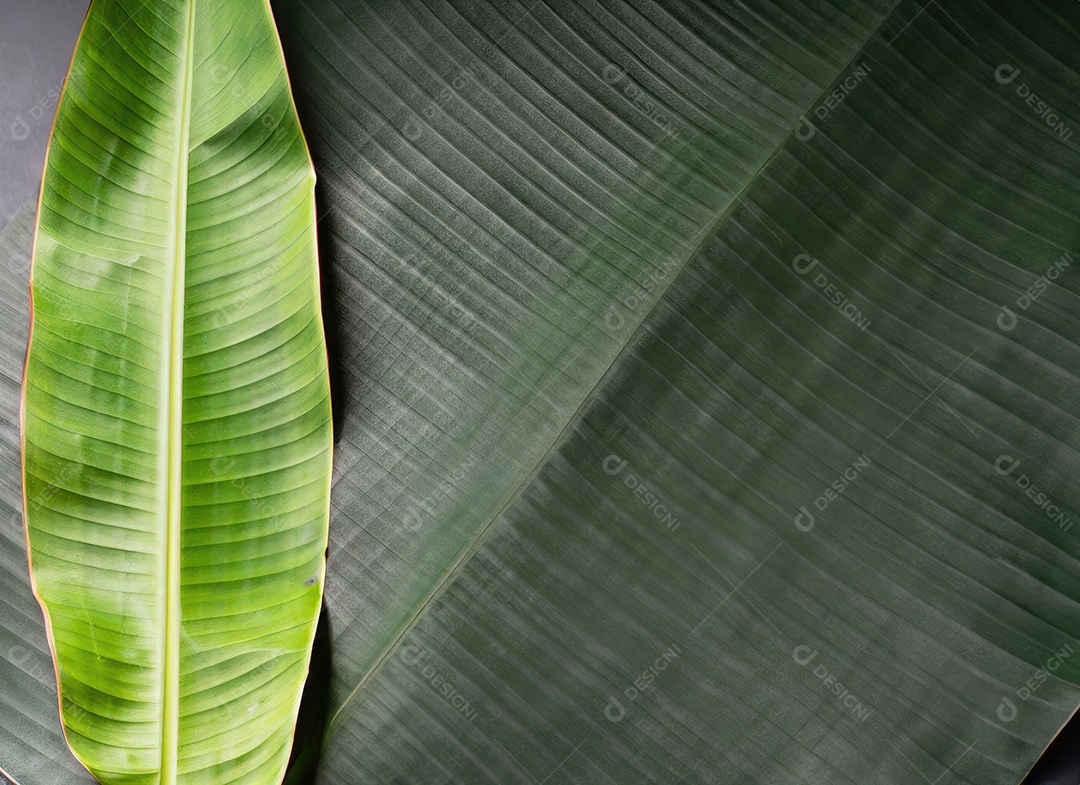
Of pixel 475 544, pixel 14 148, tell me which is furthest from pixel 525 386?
pixel 14 148

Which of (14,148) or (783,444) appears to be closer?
(783,444)

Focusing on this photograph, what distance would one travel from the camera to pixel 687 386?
1.82 feet

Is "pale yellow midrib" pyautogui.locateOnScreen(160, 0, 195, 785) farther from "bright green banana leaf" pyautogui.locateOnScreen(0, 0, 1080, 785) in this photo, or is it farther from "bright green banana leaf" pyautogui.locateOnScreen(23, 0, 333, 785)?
"bright green banana leaf" pyautogui.locateOnScreen(0, 0, 1080, 785)

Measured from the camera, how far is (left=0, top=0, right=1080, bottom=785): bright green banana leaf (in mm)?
524

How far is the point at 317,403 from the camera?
58 centimetres

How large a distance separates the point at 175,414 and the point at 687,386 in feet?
1.29

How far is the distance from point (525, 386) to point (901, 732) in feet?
1.27

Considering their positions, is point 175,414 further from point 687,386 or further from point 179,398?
point 687,386

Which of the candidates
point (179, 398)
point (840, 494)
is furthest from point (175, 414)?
point (840, 494)

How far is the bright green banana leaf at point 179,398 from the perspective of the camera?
555mm

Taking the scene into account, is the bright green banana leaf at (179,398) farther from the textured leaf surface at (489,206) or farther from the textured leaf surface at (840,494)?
the textured leaf surface at (840,494)

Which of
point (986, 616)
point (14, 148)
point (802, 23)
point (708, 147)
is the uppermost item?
point (802, 23)

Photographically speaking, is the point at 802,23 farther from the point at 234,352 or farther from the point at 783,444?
the point at 234,352

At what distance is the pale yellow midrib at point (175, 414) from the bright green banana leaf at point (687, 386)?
103 mm
